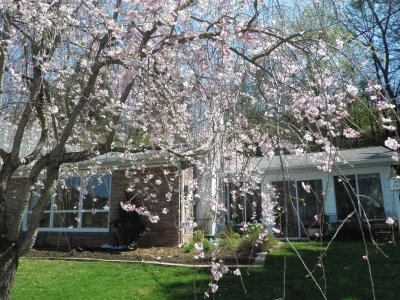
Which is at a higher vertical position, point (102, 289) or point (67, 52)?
point (67, 52)

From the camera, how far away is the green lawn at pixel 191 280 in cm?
627

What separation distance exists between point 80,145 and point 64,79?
7.27 feet

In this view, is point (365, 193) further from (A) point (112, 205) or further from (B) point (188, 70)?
(B) point (188, 70)

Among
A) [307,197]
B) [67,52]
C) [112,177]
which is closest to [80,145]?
[67,52]

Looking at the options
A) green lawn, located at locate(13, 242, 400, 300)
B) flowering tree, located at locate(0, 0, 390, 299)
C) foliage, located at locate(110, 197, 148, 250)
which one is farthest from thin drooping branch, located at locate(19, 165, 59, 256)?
foliage, located at locate(110, 197, 148, 250)

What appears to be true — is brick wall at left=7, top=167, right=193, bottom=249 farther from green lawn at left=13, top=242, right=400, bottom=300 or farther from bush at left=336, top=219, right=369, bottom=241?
bush at left=336, top=219, right=369, bottom=241

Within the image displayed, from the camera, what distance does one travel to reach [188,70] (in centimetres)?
425

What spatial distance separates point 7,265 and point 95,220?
8.00 metres

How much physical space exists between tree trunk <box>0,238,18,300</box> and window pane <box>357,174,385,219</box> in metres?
11.3

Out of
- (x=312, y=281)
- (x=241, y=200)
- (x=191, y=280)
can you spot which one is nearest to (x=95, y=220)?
(x=191, y=280)

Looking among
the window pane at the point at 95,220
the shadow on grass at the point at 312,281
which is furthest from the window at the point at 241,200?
the window pane at the point at 95,220

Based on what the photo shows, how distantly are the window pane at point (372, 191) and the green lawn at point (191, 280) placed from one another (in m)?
4.47

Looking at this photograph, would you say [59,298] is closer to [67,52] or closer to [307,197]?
[67,52]

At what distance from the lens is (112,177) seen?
478 inches
